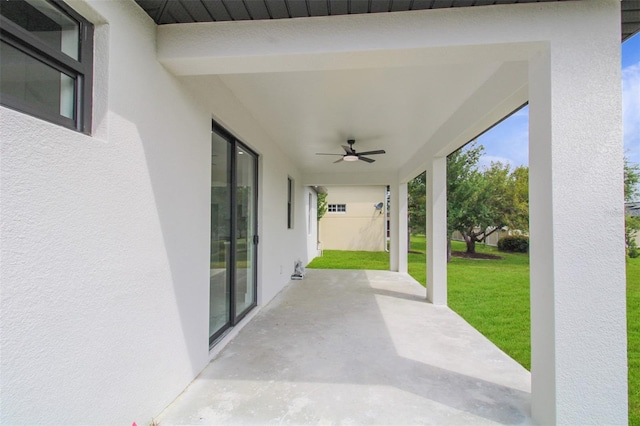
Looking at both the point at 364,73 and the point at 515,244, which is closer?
the point at 364,73

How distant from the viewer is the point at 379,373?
2.80 metres

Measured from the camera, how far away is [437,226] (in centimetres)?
529

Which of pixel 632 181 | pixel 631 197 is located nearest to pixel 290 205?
pixel 631 197

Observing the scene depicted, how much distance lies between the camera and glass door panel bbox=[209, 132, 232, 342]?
132 inches

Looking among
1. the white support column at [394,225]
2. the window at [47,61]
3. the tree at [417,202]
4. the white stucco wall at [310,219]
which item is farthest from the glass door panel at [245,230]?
the tree at [417,202]

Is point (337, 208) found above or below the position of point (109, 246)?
above

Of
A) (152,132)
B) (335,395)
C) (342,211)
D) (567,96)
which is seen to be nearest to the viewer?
(567,96)

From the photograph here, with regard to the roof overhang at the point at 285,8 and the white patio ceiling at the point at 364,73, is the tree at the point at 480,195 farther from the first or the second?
the roof overhang at the point at 285,8

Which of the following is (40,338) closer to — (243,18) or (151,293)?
(151,293)

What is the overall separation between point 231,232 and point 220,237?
317mm

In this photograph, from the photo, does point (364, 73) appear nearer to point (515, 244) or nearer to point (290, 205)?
point (290, 205)

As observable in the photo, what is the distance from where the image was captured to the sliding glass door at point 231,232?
3.42 meters

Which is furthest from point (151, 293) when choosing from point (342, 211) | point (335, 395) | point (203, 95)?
point (342, 211)

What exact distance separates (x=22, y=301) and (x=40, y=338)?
0.65 feet
